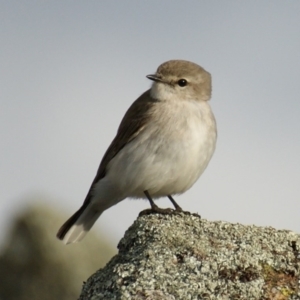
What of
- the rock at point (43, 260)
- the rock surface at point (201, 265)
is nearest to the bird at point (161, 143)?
the rock surface at point (201, 265)

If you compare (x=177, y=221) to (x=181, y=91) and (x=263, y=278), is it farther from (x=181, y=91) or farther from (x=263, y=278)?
(x=181, y=91)

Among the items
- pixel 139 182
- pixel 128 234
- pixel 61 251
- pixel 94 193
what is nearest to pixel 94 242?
pixel 61 251

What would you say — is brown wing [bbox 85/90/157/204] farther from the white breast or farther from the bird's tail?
the bird's tail

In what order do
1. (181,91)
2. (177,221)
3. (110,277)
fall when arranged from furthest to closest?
(181,91) < (177,221) < (110,277)

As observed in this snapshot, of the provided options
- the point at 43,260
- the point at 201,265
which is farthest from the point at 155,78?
the point at 43,260

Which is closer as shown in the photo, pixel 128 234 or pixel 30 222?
pixel 128 234

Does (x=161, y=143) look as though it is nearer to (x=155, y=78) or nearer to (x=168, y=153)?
(x=168, y=153)

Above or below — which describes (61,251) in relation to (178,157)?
below
